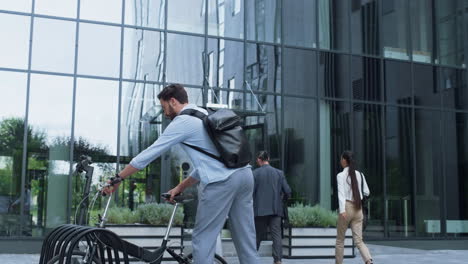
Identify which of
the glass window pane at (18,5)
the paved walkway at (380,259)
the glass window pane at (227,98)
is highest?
the glass window pane at (18,5)

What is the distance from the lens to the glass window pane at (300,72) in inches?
Answer: 669

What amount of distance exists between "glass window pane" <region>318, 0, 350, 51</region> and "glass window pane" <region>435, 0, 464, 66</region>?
3.20m

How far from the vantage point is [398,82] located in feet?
59.8

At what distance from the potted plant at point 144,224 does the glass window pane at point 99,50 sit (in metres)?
5.17

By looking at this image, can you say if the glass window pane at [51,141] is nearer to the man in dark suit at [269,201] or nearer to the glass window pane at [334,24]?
the man in dark suit at [269,201]

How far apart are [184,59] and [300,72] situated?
3.41 m

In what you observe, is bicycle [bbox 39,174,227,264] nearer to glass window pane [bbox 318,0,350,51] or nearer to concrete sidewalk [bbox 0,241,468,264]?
concrete sidewalk [bbox 0,241,468,264]

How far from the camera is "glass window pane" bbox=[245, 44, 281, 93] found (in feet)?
54.4

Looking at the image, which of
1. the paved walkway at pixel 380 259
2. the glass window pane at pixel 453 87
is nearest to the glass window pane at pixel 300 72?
the glass window pane at pixel 453 87

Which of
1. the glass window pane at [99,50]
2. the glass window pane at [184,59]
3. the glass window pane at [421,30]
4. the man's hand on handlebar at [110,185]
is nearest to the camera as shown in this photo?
the man's hand on handlebar at [110,185]

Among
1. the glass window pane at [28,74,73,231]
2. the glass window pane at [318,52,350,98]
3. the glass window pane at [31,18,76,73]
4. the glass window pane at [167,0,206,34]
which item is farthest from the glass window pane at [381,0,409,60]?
the glass window pane at [28,74,73,231]

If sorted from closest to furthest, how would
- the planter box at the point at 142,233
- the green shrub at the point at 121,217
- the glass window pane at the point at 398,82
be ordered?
the planter box at the point at 142,233, the green shrub at the point at 121,217, the glass window pane at the point at 398,82

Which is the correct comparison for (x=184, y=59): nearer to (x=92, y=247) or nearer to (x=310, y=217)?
(x=310, y=217)

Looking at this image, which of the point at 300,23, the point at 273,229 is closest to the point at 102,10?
the point at 300,23
